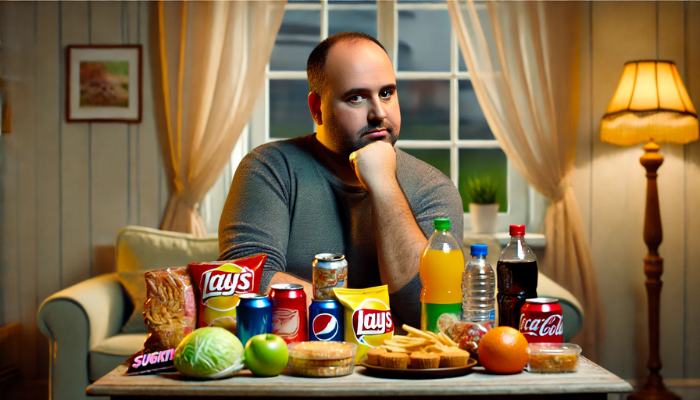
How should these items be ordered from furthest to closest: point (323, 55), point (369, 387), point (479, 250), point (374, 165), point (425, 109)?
point (425, 109) < point (323, 55) < point (374, 165) < point (479, 250) < point (369, 387)

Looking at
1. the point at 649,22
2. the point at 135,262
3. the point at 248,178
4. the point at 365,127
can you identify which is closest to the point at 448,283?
the point at 365,127

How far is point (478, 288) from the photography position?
117 cm

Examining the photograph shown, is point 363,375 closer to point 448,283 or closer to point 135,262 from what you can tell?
point 448,283

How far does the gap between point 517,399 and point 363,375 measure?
0.71 feet

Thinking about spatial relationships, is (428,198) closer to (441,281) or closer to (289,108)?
(441,281)

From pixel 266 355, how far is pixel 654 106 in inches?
96.7

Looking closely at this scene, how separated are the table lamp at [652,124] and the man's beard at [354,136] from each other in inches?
71.0

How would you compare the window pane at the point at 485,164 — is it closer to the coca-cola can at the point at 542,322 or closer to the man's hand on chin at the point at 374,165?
the man's hand on chin at the point at 374,165

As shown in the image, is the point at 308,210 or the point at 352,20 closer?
the point at 308,210

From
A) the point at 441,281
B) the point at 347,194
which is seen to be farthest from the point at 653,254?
the point at 441,281

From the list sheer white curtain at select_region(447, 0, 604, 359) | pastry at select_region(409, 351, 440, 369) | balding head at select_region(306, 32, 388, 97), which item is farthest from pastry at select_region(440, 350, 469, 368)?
sheer white curtain at select_region(447, 0, 604, 359)

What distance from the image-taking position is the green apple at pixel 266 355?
0.90 meters

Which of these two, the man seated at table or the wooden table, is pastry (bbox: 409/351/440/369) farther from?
the man seated at table

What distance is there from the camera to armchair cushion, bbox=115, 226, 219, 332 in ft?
9.42
